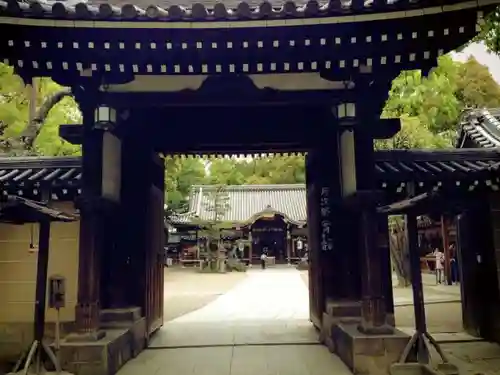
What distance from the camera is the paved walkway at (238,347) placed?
549 cm

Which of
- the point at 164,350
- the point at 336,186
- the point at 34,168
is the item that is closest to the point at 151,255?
the point at 164,350

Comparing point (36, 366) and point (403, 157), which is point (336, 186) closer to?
point (403, 157)

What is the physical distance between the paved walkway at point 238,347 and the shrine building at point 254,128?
32 centimetres

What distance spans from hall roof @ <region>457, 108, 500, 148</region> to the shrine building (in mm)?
867

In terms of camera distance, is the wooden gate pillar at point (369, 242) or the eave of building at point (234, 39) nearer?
the eave of building at point (234, 39)

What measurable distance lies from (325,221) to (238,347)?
7.32 feet

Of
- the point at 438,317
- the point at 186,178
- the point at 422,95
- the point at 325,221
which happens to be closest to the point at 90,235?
the point at 325,221

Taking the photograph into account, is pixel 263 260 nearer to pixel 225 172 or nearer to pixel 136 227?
pixel 225 172

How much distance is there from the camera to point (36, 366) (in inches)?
186

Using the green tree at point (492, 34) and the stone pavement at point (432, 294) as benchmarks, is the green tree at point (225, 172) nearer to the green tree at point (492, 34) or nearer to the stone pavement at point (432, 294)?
the stone pavement at point (432, 294)

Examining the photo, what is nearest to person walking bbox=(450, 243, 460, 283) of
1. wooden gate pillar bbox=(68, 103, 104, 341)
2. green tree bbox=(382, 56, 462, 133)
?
green tree bbox=(382, 56, 462, 133)

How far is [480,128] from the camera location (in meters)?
8.50

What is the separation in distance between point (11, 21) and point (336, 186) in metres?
4.47

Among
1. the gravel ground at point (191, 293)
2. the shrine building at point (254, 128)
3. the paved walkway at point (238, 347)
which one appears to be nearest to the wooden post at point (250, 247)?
the gravel ground at point (191, 293)
